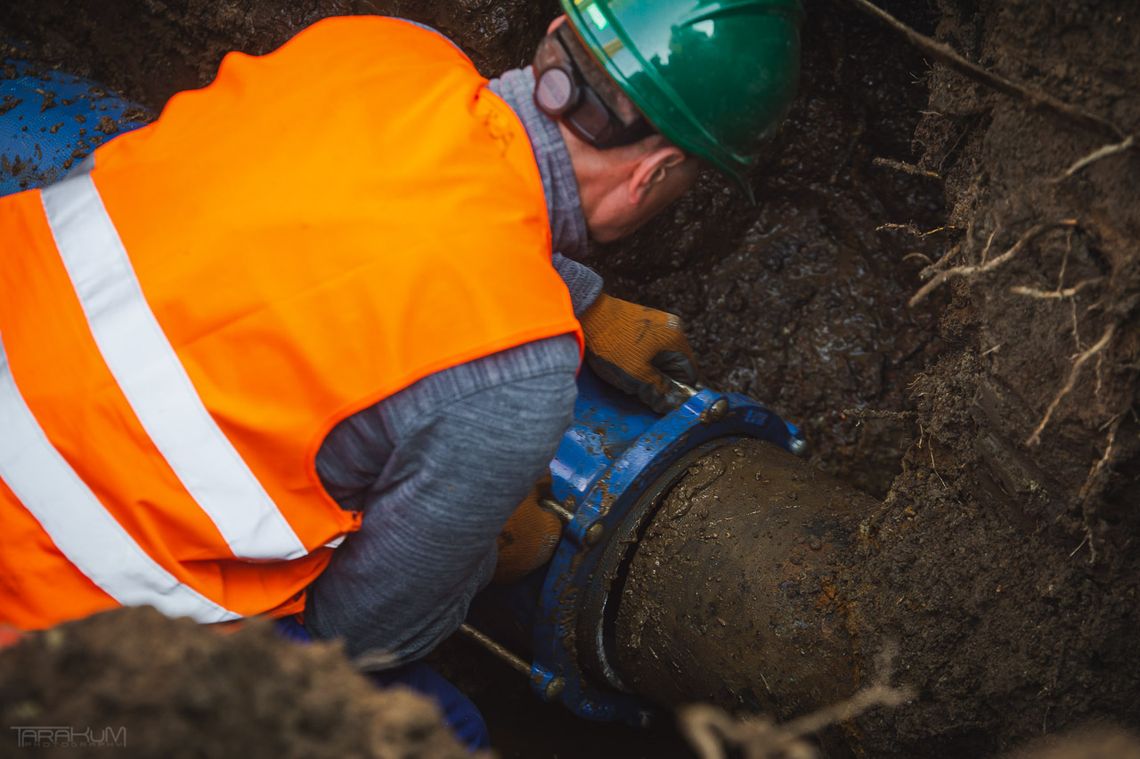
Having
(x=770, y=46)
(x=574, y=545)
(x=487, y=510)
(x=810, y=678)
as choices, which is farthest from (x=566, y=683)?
(x=770, y=46)

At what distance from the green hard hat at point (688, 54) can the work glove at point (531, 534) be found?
36.0 inches

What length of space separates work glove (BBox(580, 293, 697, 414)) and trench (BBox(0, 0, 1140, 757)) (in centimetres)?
25

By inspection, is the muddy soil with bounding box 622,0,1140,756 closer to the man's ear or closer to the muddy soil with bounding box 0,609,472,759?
the man's ear

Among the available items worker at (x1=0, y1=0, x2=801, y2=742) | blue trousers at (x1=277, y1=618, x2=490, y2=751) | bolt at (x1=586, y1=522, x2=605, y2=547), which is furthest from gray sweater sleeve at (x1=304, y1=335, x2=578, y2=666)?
bolt at (x1=586, y1=522, x2=605, y2=547)

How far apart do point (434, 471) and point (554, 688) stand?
3.50 feet

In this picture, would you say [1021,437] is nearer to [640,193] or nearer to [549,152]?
[640,193]

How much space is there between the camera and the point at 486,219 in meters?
1.65

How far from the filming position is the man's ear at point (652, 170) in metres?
1.89

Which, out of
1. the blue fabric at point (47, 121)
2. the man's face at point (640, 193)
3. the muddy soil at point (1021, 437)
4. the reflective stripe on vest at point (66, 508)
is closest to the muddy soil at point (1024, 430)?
the muddy soil at point (1021, 437)

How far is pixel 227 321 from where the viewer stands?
1.58 meters

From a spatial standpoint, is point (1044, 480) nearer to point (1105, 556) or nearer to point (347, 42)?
point (1105, 556)

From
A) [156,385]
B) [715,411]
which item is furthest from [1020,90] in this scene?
[156,385]

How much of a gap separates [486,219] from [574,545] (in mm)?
981

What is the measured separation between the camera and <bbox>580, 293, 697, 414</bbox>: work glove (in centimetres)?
258
